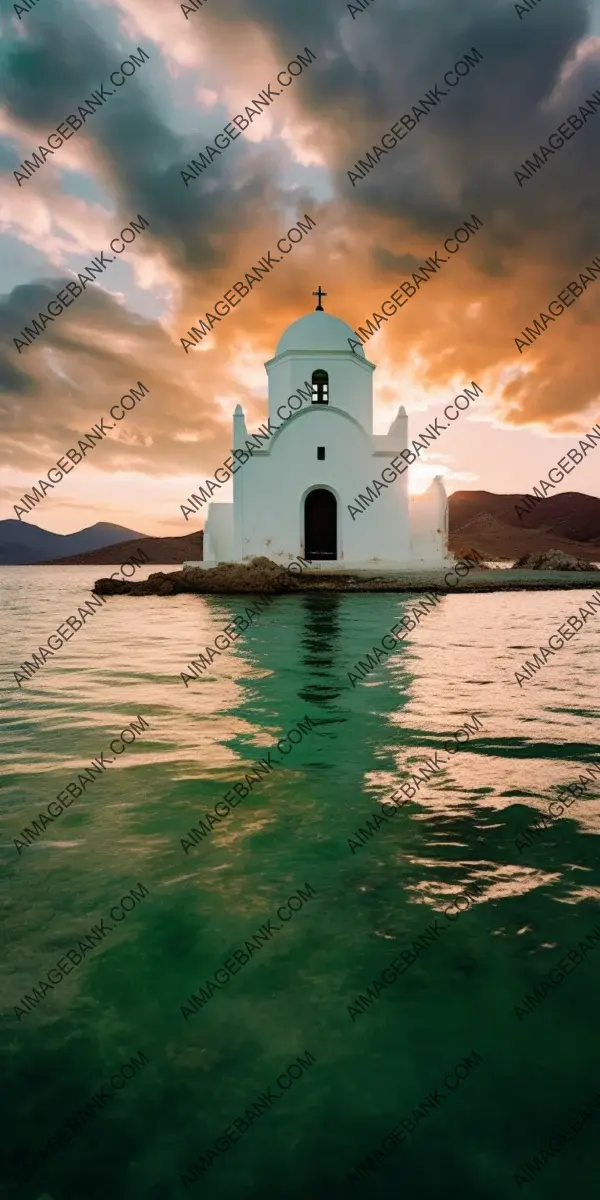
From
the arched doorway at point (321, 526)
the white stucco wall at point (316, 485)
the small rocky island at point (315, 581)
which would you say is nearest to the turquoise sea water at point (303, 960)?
the small rocky island at point (315, 581)

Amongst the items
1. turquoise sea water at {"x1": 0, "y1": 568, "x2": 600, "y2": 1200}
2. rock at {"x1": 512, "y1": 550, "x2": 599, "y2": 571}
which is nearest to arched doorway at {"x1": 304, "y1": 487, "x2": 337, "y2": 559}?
rock at {"x1": 512, "y1": 550, "x2": 599, "y2": 571}

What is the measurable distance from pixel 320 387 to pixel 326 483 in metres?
4.33

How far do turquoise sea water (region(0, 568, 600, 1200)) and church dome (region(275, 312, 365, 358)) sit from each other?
22245mm

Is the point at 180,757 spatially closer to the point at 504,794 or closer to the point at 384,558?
the point at 504,794

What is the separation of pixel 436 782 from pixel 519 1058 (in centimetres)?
248

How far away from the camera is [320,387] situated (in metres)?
25.8

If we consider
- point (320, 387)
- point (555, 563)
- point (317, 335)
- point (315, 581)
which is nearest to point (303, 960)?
point (315, 581)

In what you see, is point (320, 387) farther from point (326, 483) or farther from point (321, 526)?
point (321, 526)

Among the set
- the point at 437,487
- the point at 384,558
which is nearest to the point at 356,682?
the point at 384,558

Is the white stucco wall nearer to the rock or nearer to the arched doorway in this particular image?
the arched doorway

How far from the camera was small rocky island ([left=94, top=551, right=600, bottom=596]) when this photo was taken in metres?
21.0

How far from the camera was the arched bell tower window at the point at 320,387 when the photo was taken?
25688 millimetres

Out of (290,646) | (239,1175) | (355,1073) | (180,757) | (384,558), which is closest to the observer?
(239,1175)

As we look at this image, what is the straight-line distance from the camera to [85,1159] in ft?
6.51
